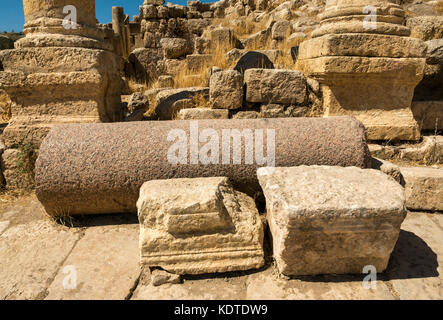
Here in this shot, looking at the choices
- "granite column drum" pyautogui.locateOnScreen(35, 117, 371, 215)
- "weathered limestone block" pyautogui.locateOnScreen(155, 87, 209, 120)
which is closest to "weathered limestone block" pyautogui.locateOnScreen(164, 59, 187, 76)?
"weathered limestone block" pyautogui.locateOnScreen(155, 87, 209, 120)

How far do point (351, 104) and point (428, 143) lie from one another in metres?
0.92

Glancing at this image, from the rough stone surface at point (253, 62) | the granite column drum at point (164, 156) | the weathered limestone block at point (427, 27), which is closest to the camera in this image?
the granite column drum at point (164, 156)

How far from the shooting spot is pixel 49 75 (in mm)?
2889

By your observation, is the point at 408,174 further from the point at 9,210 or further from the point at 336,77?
the point at 9,210

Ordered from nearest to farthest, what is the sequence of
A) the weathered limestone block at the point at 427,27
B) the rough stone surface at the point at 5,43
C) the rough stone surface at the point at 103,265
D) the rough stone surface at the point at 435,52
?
the rough stone surface at the point at 103,265
the rough stone surface at the point at 435,52
the weathered limestone block at the point at 427,27
the rough stone surface at the point at 5,43

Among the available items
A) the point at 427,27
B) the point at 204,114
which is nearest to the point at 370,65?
the point at 204,114

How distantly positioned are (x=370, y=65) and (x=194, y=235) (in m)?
2.64

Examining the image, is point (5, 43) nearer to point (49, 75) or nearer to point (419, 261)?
point (49, 75)

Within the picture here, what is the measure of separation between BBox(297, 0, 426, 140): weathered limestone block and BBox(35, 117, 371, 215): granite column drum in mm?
1083

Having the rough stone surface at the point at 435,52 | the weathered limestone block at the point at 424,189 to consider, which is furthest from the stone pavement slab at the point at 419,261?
the rough stone surface at the point at 435,52

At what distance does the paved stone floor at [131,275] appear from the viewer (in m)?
1.60

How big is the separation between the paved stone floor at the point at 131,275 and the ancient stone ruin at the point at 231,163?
0.01 meters

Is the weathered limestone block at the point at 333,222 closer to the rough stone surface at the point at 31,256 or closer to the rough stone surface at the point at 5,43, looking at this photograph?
the rough stone surface at the point at 31,256
